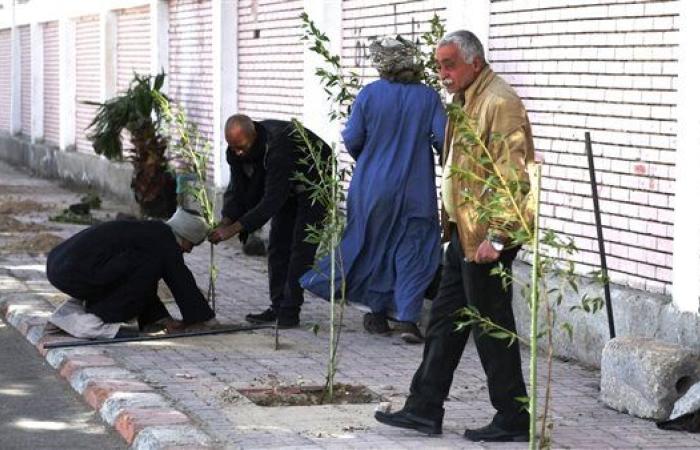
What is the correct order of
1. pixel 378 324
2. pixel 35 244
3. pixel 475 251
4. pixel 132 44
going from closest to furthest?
pixel 475 251 < pixel 378 324 < pixel 35 244 < pixel 132 44

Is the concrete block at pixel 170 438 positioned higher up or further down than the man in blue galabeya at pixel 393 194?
further down

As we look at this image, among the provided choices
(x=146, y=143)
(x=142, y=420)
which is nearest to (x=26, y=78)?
(x=146, y=143)

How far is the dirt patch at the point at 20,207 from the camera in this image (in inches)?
779

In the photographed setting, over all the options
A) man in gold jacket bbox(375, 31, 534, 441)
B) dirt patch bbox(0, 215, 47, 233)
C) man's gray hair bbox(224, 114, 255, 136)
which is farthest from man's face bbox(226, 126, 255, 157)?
dirt patch bbox(0, 215, 47, 233)

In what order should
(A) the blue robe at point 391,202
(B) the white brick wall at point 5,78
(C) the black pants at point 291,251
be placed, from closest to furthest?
(A) the blue robe at point 391,202 < (C) the black pants at point 291,251 < (B) the white brick wall at point 5,78

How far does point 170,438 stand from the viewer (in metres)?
7.22

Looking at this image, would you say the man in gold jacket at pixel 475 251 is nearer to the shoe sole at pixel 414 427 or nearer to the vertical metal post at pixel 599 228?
the shoe sole at pixel 414 427

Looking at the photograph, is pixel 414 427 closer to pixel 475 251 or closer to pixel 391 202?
pixel 475 251

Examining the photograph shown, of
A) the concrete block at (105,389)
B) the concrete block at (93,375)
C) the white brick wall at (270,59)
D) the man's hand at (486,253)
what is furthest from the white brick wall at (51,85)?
the man's hand at (486,253)

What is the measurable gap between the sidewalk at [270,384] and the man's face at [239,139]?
1.25m

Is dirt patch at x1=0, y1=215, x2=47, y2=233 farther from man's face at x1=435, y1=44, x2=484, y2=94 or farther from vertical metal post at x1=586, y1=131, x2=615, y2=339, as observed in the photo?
man's face at x1=435, y1=44, x2=484, y2=94

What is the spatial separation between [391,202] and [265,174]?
0.88m

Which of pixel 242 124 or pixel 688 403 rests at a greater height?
pixel 242 124

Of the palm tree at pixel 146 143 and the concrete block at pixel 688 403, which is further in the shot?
the palm tree at pixel 146 143
